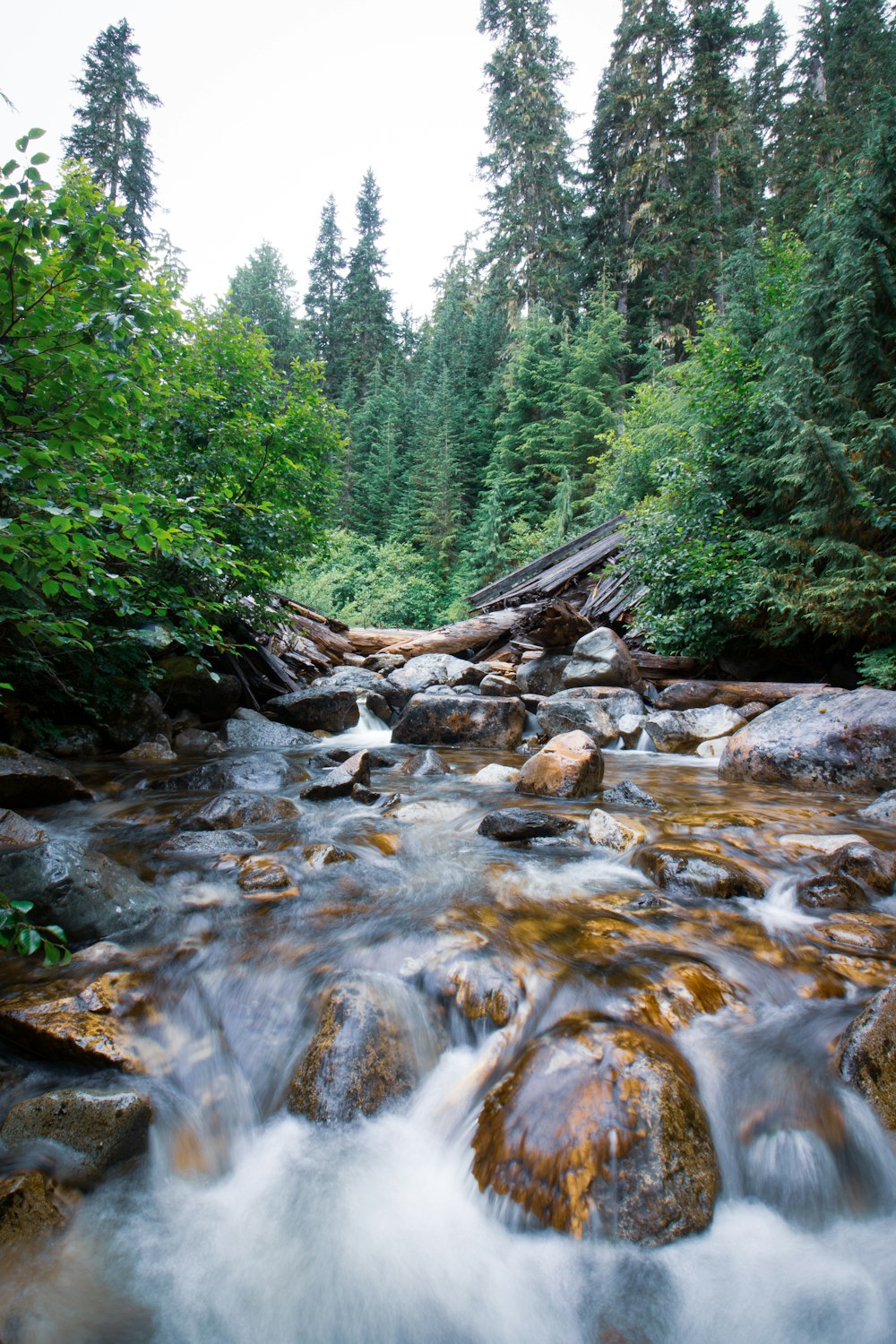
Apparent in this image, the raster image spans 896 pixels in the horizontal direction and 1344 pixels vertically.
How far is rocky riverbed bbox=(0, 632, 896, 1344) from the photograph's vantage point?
1836 mm

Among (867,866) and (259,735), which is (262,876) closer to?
(867,866)

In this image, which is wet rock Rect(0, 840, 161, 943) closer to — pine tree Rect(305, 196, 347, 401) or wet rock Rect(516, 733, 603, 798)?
wet rock Rect(516, 733, 603, 798)

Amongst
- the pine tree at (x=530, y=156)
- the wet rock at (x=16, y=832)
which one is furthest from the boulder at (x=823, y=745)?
the pine tree at (x=530, y=156)

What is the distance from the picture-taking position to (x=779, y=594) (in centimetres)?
786

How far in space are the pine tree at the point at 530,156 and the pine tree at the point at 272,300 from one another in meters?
14.0

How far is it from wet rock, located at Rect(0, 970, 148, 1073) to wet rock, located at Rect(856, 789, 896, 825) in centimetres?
532

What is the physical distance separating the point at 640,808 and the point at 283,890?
10.1ft

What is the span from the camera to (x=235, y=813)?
506 centimetres

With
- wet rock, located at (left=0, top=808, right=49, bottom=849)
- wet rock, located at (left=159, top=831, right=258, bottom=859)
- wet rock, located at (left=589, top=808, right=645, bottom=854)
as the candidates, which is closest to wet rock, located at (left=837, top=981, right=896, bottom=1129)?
wet rock, located at (left=589, top=808, right=645, bottom=854)

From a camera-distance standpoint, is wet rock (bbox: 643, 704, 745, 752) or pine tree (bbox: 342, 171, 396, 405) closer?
wet rock (bbox: 643, 704, 745, 752)

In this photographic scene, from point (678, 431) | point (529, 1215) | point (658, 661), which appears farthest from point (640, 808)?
point (678, 431)

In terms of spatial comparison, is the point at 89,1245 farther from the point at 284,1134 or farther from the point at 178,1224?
the point at 284,1134

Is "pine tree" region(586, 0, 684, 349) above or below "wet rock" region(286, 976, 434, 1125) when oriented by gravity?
above

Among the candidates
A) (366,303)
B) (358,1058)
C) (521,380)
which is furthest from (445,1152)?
(366,303)
